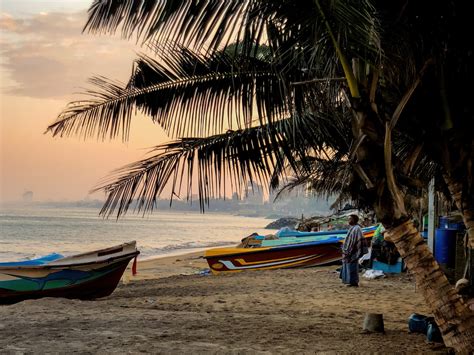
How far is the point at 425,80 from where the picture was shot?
5332mm

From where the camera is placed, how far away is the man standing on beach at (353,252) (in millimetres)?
10852

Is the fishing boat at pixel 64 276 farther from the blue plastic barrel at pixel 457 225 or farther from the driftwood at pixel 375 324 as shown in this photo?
the blue plastic barrel at pixel 457 225

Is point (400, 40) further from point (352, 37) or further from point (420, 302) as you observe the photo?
point (420, 302)

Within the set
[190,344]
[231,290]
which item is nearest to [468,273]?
[190,344]

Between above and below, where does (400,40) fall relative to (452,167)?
above

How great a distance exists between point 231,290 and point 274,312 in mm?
3131

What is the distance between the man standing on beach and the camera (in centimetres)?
1085

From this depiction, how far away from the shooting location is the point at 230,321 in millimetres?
7414

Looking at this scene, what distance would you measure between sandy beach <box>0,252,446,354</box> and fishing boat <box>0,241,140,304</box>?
490 millimetres

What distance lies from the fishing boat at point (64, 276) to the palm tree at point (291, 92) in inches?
243

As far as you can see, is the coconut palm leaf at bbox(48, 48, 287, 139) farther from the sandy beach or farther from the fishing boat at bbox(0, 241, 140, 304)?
the fishing boat at bbox(0, 241, 140, 304)

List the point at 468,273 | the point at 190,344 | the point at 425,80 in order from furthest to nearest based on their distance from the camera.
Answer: the point at 468,273, the point at 190,344, the point at 425,80

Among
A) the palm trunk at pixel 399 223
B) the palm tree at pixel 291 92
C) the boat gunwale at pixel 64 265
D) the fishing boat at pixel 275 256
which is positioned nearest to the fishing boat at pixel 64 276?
the boat gunwale at pixel 64 265

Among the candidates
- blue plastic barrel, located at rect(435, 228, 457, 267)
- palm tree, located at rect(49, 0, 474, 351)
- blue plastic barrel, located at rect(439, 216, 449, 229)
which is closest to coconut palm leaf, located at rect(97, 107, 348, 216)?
palm tree, located at rect(49, 0, 474, 351)
